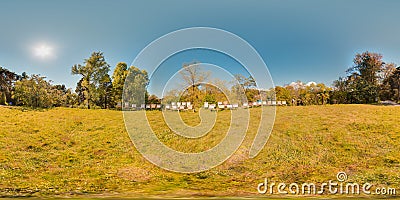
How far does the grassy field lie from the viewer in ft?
36.5

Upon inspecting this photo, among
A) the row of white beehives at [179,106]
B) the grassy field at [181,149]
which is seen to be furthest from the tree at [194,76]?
the grassy field at [181,149]

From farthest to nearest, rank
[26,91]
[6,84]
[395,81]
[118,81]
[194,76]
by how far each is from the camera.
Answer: [395,81], [118,81], [6,84], [26,91], [194,76]

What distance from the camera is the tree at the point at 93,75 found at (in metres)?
28.4

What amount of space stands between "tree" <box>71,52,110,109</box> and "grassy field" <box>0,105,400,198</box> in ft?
21.0

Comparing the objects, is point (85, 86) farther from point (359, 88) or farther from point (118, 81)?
point (359, 88)

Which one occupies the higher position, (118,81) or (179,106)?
(118,81)

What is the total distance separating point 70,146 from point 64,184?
5702mm

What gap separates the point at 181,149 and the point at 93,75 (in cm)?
1697

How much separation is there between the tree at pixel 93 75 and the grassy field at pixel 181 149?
641 cm

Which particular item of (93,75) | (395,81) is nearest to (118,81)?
(93,75)

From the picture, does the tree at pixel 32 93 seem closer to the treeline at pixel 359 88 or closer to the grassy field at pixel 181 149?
the grassy field at pixel 181 149

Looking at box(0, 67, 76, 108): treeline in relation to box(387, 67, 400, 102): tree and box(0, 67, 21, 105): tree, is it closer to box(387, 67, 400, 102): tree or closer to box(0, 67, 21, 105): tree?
box(0, 67, 21, 105): tree

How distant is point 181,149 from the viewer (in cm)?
1541

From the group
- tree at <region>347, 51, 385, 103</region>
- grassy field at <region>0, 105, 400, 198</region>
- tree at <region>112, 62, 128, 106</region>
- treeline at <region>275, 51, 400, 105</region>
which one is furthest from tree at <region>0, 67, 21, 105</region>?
tree at <region>347, 51, 385, 103</region>
